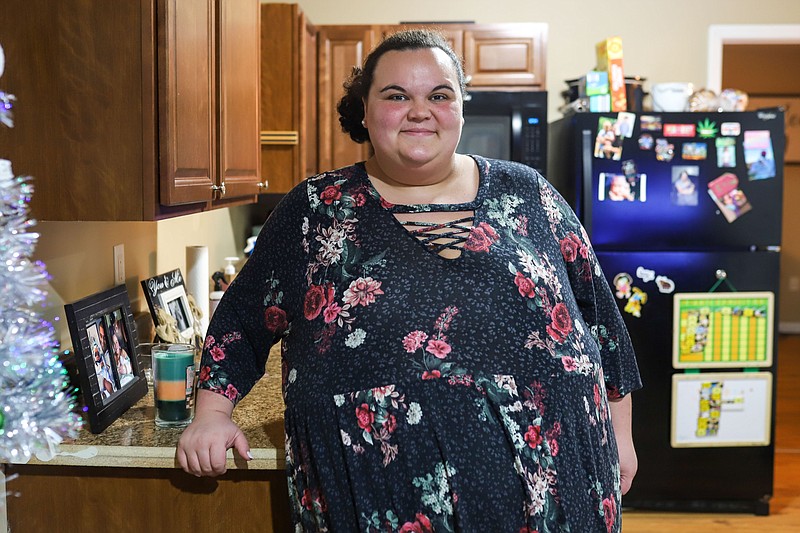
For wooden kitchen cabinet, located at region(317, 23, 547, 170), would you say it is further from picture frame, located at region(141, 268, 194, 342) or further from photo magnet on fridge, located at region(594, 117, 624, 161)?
picture frame, located at region(141, 268, 194, 342)

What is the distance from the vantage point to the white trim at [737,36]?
14.3ft

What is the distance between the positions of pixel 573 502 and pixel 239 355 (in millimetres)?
606

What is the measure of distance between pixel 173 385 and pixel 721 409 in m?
2.53

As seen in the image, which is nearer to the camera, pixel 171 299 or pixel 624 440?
pixel 624 440

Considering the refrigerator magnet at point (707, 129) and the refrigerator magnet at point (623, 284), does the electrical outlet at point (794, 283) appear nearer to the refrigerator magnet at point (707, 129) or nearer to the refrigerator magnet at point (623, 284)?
the refrigerator magnet at point (707, 129)

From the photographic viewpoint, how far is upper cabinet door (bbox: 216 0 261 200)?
1965 mm

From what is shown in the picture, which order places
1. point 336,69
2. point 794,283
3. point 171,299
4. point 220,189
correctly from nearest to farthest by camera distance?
point 220,189
point 171,299
point 336,69
point 794,283

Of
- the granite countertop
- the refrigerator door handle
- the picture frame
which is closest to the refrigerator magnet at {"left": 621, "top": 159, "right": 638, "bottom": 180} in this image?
the refrigerator door handle

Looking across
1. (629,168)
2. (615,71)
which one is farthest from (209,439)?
(615,71)

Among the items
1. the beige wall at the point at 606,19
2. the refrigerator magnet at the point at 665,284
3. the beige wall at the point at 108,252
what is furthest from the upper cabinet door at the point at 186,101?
the beige wall at the point at 606,19

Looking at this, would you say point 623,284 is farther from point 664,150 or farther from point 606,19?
point 606,19

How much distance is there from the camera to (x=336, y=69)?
151 inches

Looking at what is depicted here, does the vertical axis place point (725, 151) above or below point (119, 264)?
above

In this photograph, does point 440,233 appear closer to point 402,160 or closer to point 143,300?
point 402,160
